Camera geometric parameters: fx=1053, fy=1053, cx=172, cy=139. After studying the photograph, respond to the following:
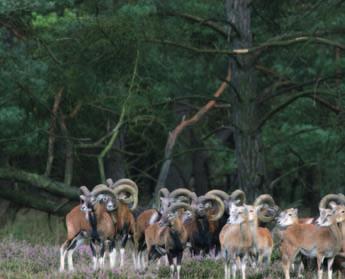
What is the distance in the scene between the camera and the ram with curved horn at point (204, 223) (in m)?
19.8

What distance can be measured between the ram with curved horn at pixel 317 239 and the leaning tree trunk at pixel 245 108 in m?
8.01

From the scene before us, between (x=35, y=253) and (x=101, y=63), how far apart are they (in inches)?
215

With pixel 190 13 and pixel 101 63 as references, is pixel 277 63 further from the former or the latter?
pixel 101 63

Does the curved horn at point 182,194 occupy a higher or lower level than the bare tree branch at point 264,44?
lower

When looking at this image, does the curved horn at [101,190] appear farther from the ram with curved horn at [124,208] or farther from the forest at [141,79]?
the forest at [141,79]

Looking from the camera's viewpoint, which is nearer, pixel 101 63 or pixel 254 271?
pixel 254 271

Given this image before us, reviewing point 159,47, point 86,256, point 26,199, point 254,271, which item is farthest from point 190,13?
point 254,271

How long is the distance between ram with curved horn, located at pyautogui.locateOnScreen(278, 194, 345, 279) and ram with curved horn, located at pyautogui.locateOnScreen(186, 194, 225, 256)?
9.65 ft

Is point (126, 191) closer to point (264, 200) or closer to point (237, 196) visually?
point (237, 196)

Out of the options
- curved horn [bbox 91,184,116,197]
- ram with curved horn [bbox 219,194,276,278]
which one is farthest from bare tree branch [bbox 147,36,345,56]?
ram with curved horn [bbox 219,194,276,278]

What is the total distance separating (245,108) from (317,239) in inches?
346

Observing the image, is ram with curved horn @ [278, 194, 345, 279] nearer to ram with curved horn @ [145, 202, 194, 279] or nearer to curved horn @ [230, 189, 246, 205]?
ram with curved horn @ [145, 202, 194, 279]

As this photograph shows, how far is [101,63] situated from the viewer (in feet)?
79.7

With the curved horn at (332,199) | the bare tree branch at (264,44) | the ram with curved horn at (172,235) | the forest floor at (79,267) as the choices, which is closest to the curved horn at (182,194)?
the forest floor at (79,267)
